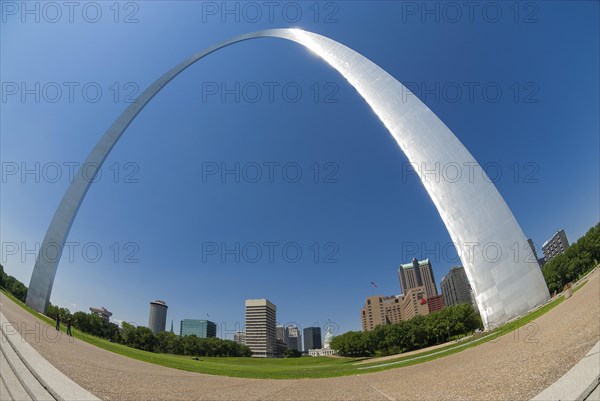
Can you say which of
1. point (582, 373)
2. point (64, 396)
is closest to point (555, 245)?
point (582, 373)

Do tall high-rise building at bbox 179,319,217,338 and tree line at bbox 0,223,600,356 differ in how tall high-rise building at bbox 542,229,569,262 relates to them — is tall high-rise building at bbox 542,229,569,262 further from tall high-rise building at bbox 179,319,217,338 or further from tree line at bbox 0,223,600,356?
tall high-rise building at bbox 179,319,217,338

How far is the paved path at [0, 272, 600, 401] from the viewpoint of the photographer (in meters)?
3.81

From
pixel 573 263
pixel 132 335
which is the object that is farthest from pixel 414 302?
pixel 132 335

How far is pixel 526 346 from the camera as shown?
16.5 feet

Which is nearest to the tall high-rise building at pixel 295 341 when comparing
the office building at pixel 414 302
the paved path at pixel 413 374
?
the office building at pixel 414 302

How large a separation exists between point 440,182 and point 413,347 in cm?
596

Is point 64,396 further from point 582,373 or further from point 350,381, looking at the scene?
point 582,373

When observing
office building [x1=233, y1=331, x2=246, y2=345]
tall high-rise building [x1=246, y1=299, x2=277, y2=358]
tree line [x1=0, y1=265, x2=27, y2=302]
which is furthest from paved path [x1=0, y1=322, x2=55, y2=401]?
tall high-rise building [x1=246, y1=299, x2=277, y2=358]

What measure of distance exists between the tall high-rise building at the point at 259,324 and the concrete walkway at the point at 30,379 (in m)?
13.4

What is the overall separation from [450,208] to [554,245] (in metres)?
6.44

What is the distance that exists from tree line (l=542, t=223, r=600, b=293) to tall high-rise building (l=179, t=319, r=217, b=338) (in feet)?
41.8

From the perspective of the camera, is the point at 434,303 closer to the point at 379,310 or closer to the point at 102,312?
the point at 379,310

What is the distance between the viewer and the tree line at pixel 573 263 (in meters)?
8.85

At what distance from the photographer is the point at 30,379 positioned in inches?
146
